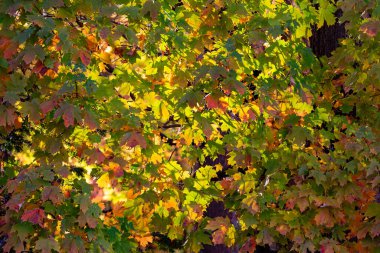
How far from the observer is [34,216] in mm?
5336

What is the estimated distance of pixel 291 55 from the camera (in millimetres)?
7008

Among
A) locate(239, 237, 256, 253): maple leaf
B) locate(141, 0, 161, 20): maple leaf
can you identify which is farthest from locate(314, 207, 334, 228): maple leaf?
locate(141, 0, 161, 20): maple leaf

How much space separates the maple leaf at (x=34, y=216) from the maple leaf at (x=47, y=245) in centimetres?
17

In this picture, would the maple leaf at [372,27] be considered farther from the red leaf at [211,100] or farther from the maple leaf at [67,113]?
the maple leaf at [67,113]

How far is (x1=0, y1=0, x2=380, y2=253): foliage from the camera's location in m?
5.56

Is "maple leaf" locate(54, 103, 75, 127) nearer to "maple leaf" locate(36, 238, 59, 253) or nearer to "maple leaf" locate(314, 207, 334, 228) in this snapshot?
"maple leaf" locate(36, 238, 59, 253)

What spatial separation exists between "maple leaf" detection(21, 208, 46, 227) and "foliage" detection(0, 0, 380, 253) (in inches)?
0.5

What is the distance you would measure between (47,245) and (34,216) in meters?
0.30

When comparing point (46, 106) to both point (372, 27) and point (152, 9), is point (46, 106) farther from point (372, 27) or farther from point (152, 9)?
point (372, 27)

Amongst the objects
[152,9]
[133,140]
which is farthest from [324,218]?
[152,9]

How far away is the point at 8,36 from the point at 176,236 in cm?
337

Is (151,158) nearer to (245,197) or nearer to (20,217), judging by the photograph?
(245,197)

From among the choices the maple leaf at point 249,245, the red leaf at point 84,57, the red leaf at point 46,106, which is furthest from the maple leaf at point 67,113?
the maple leaf at point 249,245

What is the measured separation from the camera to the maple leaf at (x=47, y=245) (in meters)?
5.26
